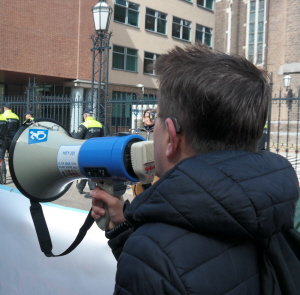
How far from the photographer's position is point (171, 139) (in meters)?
0.93

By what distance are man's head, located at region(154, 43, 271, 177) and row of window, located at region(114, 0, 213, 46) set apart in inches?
831

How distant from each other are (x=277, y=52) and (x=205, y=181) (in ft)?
87.4

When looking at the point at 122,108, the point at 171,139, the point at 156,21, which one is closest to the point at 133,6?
the point at 156,21

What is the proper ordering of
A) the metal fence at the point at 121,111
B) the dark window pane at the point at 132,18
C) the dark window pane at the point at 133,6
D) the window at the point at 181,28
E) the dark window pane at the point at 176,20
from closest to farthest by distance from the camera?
1. the metal fence at the point at 121,111
2. the dark window pane at the point at 133,6
3. the dark window pane at the point at 132,18
4. the dark window pane at the point at 176,20
5. the window at the point at 181,28

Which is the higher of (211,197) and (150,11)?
(150,11)

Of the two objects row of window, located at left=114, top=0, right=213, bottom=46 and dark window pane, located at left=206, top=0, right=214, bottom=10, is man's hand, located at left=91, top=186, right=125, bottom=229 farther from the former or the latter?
dark window pane, located at left=206, top=0, right=214, bottom=10

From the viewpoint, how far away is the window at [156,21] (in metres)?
23.0

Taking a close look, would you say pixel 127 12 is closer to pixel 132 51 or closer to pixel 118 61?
pixel 132 51

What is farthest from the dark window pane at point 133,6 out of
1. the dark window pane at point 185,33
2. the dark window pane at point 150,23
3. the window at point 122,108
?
the window at point 122,108

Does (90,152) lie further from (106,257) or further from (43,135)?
(106,257)

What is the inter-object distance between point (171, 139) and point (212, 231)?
0.26 m

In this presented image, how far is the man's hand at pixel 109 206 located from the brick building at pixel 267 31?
20.7m

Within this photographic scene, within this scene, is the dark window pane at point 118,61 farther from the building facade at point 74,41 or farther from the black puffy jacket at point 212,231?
the black puffy jacket at point 212,231

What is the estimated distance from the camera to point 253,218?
2.54 feet
